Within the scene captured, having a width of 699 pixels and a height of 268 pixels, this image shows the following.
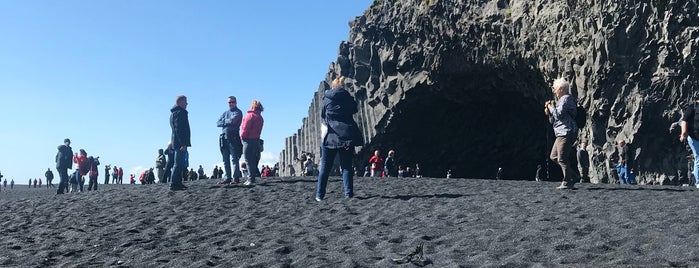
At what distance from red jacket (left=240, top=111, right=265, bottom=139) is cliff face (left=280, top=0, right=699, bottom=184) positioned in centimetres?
1561

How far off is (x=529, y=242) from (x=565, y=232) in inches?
26.1

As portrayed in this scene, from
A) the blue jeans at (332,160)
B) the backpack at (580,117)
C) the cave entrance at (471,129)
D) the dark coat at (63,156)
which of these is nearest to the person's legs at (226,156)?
the blue jeans at (332,160)

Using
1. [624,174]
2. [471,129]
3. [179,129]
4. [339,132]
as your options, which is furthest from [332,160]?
[471,129]

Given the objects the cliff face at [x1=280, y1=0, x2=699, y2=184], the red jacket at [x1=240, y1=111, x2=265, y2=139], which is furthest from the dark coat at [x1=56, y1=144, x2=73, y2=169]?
the cliff face at [x1=280, y1=0, x2=699, y2=184]

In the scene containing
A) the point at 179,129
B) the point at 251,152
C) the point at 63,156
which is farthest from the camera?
the point at 63,156

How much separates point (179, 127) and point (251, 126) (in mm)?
1688

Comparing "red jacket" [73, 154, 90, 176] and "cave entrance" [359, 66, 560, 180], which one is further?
"cave entrance" [359, 66, 560, 180]

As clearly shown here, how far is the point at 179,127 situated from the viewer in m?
12.1

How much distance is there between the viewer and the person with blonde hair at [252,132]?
519 inches

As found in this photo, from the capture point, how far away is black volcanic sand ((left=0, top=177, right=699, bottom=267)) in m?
5.71

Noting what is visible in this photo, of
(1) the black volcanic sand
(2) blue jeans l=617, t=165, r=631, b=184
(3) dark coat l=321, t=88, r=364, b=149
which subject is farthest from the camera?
(2) blue jeans l=617, t=165, r=631, b=184

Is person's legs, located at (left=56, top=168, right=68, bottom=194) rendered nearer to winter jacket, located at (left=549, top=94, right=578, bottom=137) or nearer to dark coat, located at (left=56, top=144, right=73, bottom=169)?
dark coat, located at (left=56, top=144, right=73, bottom=169)

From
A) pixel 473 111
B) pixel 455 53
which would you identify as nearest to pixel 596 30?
pixel 455 53

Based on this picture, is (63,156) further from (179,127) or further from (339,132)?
(339,132)
